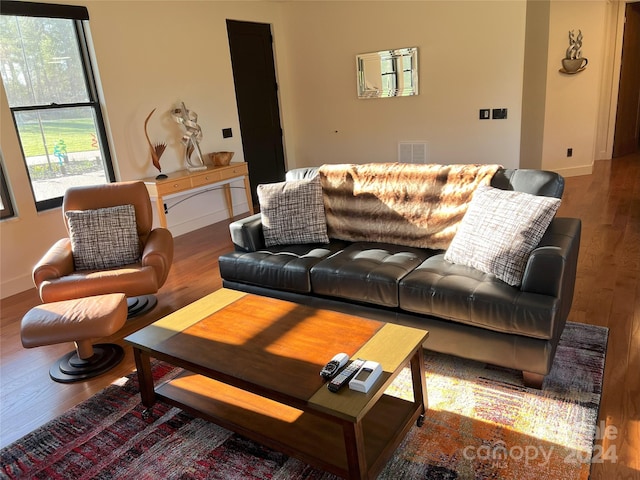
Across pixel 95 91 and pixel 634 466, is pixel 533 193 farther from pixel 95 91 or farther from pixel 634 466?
pixel 95 91

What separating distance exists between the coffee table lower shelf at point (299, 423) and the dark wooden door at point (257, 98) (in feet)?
13.9

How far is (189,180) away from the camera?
15.4ft

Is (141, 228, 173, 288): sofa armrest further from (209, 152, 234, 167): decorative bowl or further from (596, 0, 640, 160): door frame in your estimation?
(596, 0, 640, 160): door frame

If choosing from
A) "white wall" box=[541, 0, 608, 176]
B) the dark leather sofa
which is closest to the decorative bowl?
the dark leather sofa

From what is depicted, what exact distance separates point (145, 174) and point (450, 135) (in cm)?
341

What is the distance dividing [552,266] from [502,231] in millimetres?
322

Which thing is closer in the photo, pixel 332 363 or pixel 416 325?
pixel 332 363

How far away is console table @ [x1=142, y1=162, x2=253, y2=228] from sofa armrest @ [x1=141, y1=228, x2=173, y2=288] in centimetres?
122

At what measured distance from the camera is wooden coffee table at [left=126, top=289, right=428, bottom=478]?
1.61 meters

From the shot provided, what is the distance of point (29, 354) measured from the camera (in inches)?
114

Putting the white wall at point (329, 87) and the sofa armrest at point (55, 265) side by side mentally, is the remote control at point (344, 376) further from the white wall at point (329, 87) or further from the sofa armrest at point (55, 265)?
the white wall at point (329, 87)

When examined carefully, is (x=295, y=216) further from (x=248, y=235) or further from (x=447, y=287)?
(x=447, y=287)

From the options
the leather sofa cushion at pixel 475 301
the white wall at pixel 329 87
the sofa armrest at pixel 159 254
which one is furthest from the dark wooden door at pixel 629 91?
the sofa armrest at pixel 159 254

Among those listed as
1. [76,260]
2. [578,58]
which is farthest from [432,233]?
[578,58]
